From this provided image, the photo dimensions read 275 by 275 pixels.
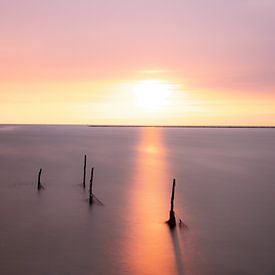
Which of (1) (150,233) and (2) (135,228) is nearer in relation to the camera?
(1) (150,233)

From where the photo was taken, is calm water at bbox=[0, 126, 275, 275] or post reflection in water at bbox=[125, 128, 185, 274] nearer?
calm water at bbox=[0, 126, 275, 275]

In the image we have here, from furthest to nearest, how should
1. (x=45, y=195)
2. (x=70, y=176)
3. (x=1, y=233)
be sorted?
1. (x=70, y=176)
2. (x=45, y=195)
3. (x=1, y=233)

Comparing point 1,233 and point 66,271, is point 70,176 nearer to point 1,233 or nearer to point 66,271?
point 1,233

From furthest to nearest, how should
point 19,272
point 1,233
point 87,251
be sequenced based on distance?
1. point 1,233
2. point 87,251
3. point 19,272

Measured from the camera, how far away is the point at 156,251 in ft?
92.1

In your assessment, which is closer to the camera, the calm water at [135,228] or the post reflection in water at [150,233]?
the calm water at [135,228]

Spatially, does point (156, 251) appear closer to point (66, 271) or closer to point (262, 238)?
point (66, 271)

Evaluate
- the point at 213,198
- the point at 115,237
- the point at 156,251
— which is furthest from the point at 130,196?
the point at 156,251

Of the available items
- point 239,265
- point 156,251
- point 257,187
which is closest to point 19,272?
point 156,251

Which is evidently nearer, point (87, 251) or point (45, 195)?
point (87, 251)

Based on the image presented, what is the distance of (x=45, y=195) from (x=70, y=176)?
A: 61.3 ft

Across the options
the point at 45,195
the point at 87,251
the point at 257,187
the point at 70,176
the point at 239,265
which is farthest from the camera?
the point at 70,176

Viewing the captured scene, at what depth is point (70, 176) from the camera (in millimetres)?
66312

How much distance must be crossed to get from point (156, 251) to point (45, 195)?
2363cm
